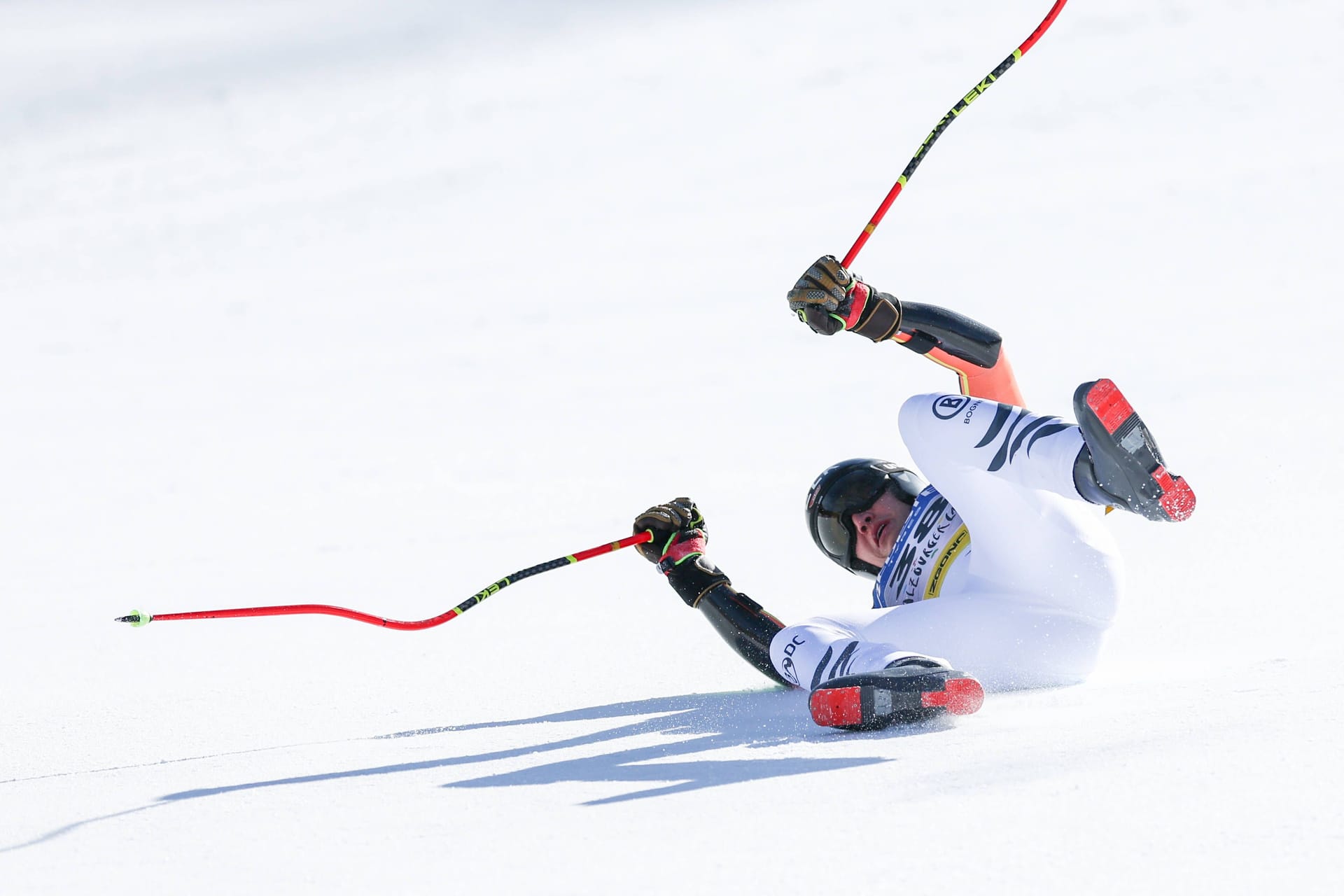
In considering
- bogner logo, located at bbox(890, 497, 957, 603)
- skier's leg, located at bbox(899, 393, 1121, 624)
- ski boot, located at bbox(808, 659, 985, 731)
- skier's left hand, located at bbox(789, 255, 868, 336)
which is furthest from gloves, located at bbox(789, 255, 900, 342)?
ski boot, located at bbox(808, 659, 985, 731)

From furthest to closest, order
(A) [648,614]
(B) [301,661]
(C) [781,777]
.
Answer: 1. (A) [648,614]
2. (B) [301,661]
3. (C) [781,777]

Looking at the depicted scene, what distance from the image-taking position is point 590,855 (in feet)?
6.24

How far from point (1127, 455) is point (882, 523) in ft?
3.94

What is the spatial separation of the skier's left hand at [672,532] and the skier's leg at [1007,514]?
3.10 ft

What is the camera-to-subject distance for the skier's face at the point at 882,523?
3725 mm

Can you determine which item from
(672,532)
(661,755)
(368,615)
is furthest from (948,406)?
(368,615)

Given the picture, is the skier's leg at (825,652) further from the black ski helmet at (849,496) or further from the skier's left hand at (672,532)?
the skier's left hand at (672,532)

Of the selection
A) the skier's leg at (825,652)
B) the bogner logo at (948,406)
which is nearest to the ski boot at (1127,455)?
→ the bogner logo at (948,406)

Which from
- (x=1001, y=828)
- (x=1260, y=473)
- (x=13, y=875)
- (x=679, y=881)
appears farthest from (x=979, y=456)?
(x=1260, y=473)

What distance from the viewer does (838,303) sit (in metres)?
3.38

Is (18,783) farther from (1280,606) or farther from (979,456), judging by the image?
(1280,606)

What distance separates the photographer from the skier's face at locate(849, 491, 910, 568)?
3.72 m

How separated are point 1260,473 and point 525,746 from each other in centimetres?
565

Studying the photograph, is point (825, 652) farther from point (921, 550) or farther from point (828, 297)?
point (828, 297)
